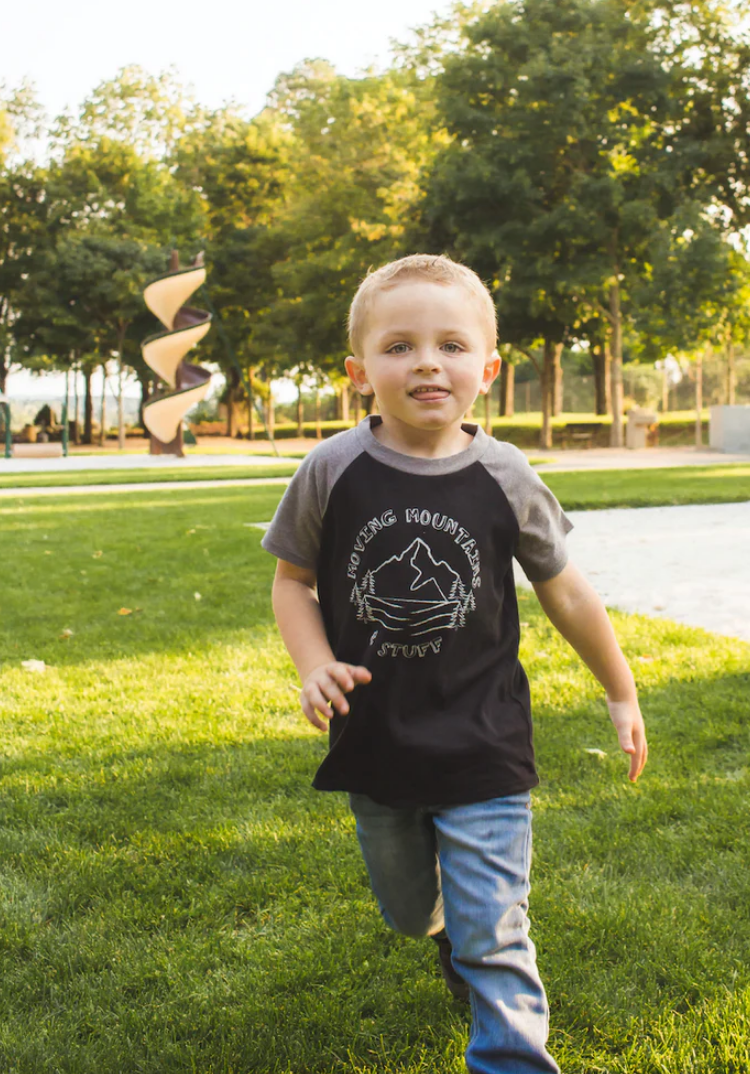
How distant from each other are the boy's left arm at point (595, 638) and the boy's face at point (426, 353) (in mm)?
392

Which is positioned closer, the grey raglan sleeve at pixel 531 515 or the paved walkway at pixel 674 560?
the grey raglan sleeve at pixel 531 515

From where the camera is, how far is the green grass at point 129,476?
1773 cm

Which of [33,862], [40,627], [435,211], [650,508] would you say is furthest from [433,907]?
[435,211]

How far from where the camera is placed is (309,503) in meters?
1.96

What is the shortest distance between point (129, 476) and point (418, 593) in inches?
711

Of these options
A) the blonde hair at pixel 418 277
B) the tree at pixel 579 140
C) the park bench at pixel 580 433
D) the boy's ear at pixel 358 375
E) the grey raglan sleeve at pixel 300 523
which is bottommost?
the grey raglan sleeve at pixel 300 523

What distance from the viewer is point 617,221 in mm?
27047

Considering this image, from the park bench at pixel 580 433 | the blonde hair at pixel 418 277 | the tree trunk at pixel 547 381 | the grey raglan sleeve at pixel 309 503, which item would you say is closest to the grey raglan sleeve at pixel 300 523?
the grey raglan sleeve at pixel 309 503

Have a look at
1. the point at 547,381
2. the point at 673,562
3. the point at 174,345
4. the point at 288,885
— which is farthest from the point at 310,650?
the point at 547,381

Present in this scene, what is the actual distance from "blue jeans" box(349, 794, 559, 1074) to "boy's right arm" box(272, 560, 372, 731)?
26 centimetres

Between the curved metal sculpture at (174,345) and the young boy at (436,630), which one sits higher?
the curved metal sculpture at (174,345)

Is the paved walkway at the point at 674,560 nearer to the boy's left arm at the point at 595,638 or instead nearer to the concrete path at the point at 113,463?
the boy's left arm at the point at 595,638

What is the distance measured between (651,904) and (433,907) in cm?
82

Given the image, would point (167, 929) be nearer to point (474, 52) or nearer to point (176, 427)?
point (176, 427)
